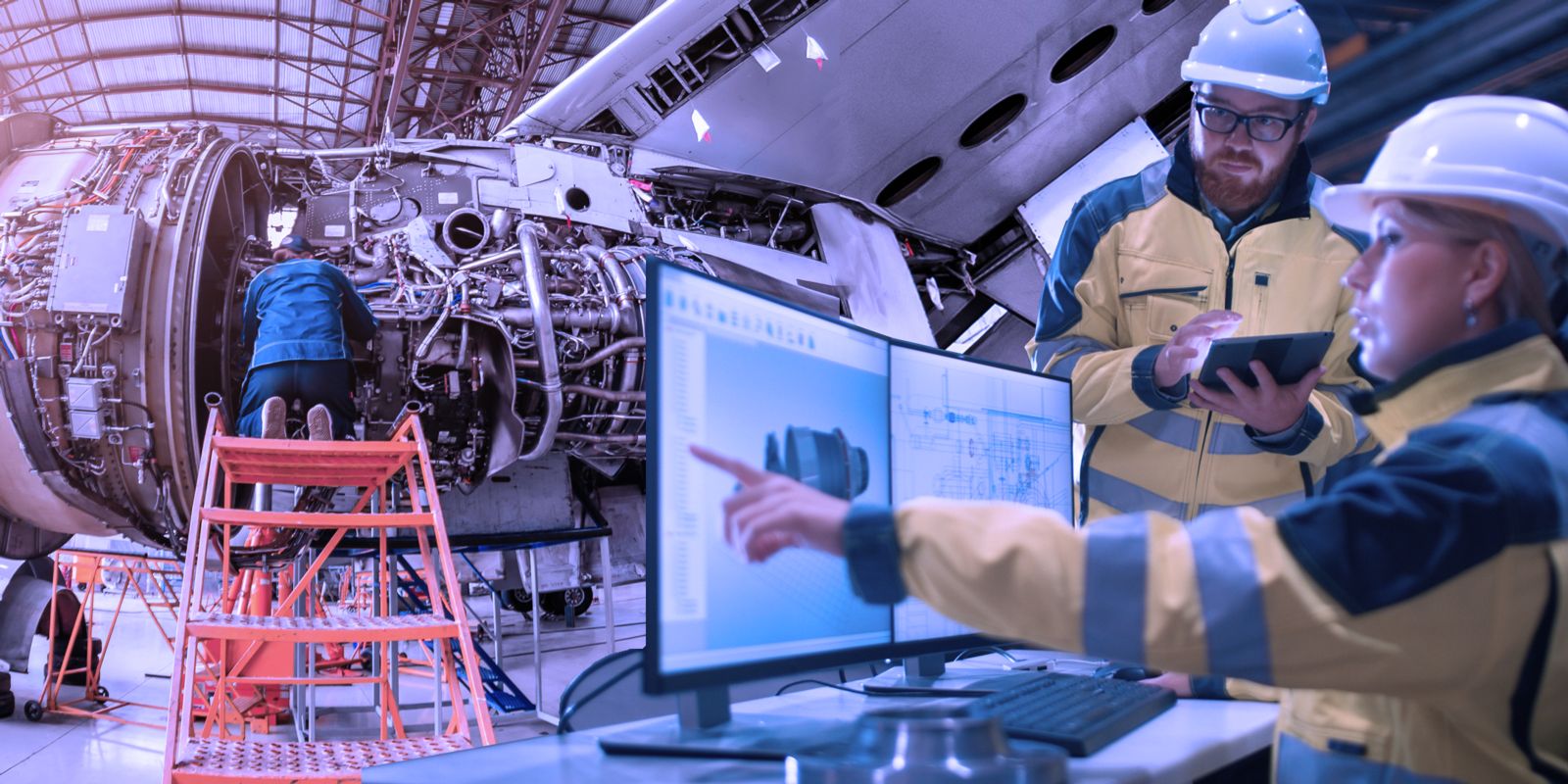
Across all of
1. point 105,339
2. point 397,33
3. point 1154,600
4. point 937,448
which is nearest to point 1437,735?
point 1154,600

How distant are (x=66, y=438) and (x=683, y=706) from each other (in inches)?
175

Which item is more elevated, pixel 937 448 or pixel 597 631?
pixel 937 448

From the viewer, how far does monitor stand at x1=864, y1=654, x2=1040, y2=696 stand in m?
1.54

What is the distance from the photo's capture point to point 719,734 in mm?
1216

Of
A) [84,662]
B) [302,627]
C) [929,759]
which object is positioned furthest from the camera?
[84,662]

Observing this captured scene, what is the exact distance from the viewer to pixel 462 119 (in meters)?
16.8

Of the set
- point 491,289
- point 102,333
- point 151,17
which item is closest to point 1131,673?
point 491,289

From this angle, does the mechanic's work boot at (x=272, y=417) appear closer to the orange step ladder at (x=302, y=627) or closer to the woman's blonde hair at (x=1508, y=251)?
the orange step ladder at (x=302, y=627)

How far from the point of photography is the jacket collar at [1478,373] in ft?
2.82

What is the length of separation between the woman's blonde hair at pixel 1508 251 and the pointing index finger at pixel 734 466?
0.60 m

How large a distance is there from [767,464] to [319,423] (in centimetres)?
371

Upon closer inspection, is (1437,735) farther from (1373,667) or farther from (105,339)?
(105,339)

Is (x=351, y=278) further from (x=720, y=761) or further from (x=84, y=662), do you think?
(x=720, y=761)

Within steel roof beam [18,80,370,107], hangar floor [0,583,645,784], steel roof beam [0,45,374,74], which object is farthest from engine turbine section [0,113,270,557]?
steel roof beam [18,80,370,107]
